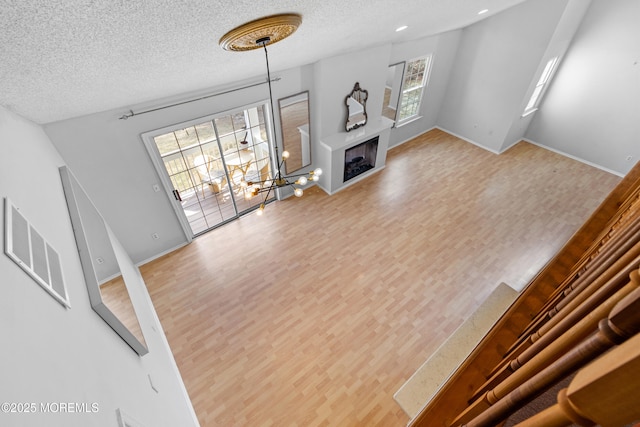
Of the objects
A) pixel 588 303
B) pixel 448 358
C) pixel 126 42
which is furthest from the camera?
pixel 448 358

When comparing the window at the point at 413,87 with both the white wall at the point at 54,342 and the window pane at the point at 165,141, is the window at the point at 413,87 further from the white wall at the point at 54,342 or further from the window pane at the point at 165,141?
the white wall at the point at 54,342

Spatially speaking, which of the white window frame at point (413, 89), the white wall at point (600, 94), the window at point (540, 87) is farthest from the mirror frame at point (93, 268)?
the white wall at point (600, 94)

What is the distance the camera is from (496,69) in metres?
5.89

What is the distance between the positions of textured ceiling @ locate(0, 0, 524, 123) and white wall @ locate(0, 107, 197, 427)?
38cm

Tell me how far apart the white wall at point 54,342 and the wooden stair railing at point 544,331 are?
114cm

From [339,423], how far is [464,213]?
4.05 meters

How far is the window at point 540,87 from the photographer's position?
222 inches

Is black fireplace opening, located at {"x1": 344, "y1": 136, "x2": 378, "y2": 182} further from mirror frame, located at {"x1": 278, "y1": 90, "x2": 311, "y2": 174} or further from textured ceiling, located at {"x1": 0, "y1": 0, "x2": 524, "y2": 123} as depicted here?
textured ceiling, located at {"x1": 0, "y1": 0, "x2": 524, "y2": 123}

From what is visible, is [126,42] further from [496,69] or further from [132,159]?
[496,69]

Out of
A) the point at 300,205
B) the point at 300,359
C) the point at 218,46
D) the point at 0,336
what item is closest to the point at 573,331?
the point at 0,336

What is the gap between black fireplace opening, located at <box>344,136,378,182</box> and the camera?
5543mm

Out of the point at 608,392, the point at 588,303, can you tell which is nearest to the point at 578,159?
the point at 588,303

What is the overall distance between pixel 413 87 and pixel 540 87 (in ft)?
8.83

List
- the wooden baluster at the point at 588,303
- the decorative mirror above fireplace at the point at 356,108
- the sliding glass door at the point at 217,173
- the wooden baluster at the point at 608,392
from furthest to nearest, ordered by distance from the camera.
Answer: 1. the decorative mirror above fireplace at the point at 356,108
2. the sliding glass door at the point at 217,173
3. the wooden baluster at the point at 588,303
4. the wooden baluster at the point at 608,392
